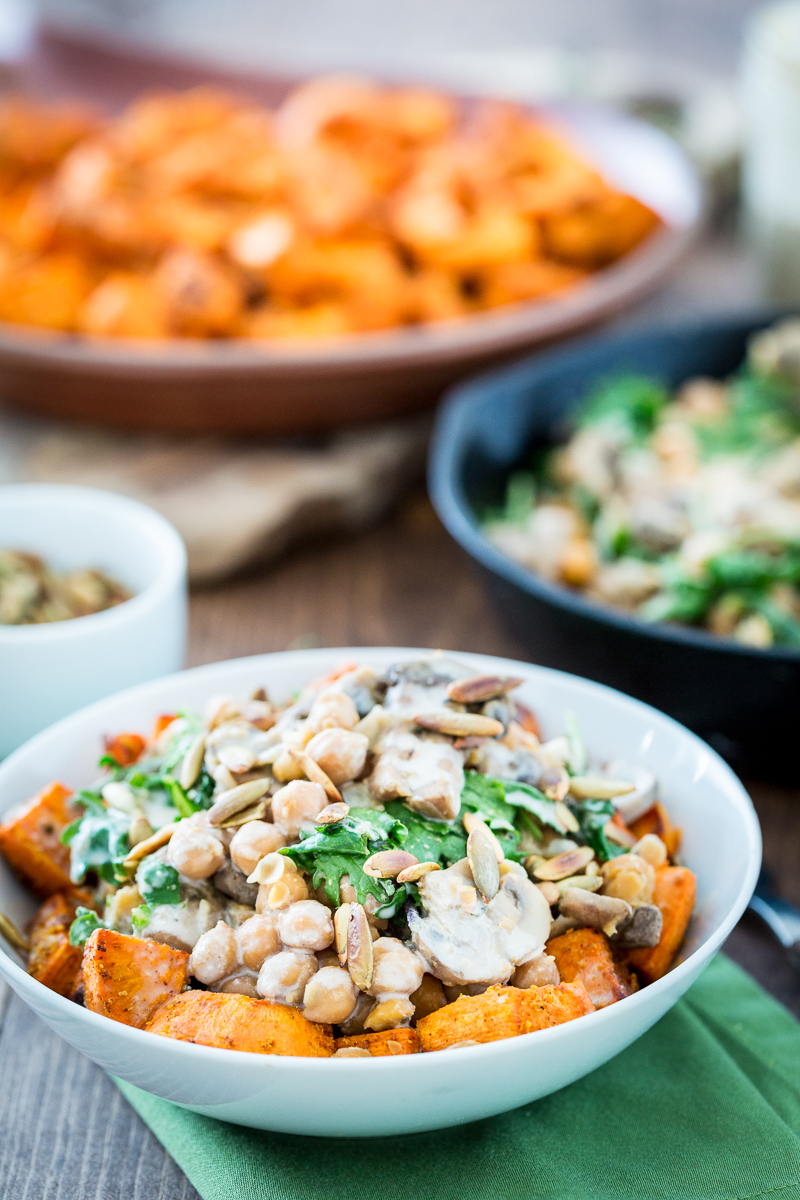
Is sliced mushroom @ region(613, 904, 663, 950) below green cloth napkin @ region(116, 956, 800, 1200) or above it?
above

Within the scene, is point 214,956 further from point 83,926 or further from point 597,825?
point 597,825

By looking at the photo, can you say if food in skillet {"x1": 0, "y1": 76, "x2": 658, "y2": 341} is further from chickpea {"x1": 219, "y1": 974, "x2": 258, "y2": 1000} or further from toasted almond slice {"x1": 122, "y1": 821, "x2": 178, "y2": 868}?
chickpea {"x1": 219, "y1": 974, "x2": 258, "y2": 1000}

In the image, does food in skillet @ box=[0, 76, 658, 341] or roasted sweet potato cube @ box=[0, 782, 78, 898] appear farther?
food in skillet @ box=[0, 76, 658, 341]

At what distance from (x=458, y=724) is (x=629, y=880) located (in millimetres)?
160

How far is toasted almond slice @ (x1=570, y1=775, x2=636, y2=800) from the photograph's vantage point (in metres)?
0.87

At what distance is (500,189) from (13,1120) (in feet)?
5.37

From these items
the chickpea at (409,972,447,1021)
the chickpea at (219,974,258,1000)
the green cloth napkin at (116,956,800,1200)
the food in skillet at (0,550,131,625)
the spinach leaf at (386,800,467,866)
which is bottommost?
the green cloth napkin at (116,956,800,1200)

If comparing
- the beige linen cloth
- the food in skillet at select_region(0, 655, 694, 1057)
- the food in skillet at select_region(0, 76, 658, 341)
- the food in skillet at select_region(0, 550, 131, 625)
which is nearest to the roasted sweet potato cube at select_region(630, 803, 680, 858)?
the food in skillet at select_region(0, 655, 694, 1057)

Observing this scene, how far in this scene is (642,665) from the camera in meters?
1.07

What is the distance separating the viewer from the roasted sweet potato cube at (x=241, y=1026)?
0.67m

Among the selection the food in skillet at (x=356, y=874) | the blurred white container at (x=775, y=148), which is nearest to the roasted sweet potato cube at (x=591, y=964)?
the food in skillet at (x=356, y=874)

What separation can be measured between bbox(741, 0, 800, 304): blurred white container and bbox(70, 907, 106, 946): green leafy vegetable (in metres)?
1.60

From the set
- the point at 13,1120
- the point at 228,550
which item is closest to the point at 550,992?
the point at 13,1120

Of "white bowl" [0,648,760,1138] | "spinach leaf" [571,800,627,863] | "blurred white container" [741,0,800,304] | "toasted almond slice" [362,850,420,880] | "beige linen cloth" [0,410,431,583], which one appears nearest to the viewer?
"white bowl" [0,648,760,1138]
